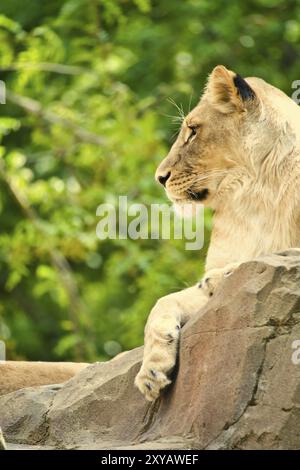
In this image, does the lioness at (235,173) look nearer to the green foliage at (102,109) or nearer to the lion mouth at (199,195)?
the lion mouth at (199,195)

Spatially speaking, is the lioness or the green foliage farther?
the green foliage

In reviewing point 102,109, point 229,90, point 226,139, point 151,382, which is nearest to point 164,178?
point 226,139

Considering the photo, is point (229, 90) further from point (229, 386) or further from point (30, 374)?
point (30, 374)

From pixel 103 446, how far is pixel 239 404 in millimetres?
703

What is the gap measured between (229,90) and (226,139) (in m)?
0.26

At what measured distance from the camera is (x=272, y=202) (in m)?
5.91

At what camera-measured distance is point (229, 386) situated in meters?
4.93

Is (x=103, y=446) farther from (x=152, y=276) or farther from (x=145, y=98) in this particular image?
(x=145, y=98)

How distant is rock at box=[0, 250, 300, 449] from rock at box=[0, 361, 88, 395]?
1.05 m

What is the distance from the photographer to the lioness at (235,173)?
5.80 metres

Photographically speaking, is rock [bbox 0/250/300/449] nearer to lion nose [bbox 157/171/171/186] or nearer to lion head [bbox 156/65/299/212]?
lion head [bbox 156/65/299/212]

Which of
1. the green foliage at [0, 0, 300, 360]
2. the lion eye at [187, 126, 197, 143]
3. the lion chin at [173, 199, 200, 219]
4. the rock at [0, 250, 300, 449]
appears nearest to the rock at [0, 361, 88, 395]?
the rock at [0, 250, 300, 449]

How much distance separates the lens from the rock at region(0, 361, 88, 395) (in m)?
6.70

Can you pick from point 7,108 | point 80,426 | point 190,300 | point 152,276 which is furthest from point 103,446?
point 7,108
